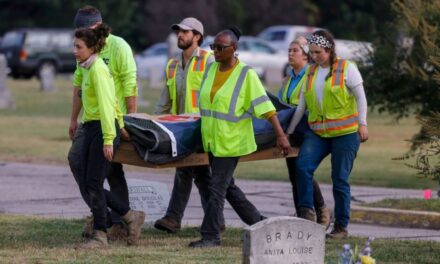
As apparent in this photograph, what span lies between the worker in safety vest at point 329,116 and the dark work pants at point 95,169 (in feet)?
5.97

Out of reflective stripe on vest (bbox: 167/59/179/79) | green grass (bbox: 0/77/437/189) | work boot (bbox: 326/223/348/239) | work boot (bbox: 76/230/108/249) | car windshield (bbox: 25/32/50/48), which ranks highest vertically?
reflective stripe on vest (bbox: 167/59/179/79)

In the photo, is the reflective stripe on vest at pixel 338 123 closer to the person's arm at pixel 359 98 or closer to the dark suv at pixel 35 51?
the person's arm at pixel 359 98

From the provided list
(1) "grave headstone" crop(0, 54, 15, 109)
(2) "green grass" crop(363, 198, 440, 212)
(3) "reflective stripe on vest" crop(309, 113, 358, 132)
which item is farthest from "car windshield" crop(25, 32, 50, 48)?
(3) "reflective stripe on vest" crop(309, 113, 358, 132)

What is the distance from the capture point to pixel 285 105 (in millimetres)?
10609

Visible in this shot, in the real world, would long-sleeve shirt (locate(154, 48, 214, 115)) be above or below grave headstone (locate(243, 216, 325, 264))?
above

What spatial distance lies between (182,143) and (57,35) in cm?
3985

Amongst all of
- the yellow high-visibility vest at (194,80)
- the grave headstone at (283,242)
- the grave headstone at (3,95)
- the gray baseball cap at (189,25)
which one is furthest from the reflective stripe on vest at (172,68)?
the grave headstone at (3,95)

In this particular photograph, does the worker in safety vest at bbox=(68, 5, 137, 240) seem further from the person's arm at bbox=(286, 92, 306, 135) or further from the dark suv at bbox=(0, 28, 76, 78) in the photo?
the dark suv at bbox=(0, 28, 76, 78)

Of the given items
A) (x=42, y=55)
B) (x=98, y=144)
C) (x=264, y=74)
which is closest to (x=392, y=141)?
(x=98, y=144)

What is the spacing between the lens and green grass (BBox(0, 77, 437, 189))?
17.2 m

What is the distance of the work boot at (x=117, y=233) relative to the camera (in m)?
10.1

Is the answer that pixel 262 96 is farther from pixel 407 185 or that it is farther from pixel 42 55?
pixel 42 55

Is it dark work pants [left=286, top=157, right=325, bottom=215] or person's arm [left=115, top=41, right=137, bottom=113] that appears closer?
person's arm [left=115, top=41, right=137, bottom=113]

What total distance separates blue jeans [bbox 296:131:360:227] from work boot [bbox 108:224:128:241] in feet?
5.17
